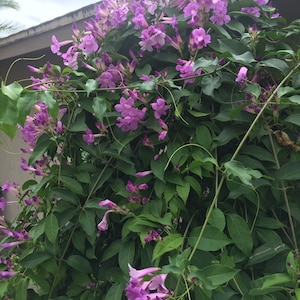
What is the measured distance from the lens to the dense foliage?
957mm

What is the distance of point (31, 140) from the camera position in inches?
51.6

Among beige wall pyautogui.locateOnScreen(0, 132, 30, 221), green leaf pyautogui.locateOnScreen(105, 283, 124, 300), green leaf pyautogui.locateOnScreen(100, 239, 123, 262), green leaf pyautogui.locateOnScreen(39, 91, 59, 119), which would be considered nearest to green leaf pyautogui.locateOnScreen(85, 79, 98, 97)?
green leaf pyautogui.locateOnScreen(39, 91, 59, 119)

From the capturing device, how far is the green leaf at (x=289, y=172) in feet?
3.19

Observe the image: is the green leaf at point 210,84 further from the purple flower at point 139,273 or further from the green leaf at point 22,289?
the green leaf at point 22,289

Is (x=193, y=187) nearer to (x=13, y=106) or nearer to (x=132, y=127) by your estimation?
(x=132, y=127)

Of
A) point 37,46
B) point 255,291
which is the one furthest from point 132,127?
point 37,46

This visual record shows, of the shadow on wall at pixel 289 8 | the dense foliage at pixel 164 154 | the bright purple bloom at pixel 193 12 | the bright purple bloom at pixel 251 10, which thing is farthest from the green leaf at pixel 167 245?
the shadow on wall at pixel 289 8

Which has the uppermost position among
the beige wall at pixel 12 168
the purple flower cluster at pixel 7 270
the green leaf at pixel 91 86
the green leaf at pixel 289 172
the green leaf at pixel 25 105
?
the green leaf at pixel 25 105

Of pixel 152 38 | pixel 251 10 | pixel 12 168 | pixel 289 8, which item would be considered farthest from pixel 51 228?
pixel 12 168

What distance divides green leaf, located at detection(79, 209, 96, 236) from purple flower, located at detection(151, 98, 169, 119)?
1.17 feet

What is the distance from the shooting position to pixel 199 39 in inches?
43.9

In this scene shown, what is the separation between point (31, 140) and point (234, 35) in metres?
0.79

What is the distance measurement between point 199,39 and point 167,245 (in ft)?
1.98

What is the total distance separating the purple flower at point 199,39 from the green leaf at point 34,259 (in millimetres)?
783
